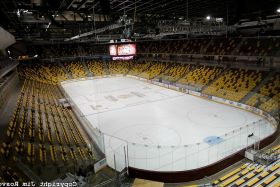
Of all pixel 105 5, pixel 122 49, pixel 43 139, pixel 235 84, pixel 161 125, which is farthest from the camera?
pixel 235 84

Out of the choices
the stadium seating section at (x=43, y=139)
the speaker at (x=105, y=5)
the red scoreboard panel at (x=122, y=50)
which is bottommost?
the stadium seating section at (x=43, y=139)

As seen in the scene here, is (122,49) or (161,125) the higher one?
(122,49)

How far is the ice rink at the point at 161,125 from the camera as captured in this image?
408 inches

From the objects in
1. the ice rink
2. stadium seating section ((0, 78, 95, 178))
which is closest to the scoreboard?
the ice rink

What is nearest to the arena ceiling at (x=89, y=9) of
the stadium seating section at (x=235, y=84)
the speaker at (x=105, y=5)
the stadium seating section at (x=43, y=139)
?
the speaker at (x=105, y=5)

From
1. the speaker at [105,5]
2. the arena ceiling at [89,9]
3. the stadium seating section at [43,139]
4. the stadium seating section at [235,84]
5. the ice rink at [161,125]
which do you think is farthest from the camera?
the stadium seating section at [235,84]

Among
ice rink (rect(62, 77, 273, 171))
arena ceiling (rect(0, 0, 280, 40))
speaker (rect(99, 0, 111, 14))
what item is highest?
arena ceiling (rect(0, 0, 280, 40))

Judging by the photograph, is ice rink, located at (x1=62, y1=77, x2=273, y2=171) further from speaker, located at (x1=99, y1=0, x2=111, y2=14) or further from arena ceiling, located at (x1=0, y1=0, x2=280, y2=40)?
arena ceiling, located at (x1=0, y1=0, x2=280, y2=40)

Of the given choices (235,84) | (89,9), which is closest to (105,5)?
(89,9)

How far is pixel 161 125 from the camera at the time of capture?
48.8 feet

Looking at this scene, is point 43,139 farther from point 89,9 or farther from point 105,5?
point 105,5

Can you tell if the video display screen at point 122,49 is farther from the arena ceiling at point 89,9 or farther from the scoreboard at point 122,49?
the arena ceiling at point 89,9

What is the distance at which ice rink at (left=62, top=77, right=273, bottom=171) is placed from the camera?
10.4 m

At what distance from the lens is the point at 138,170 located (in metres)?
9.04
